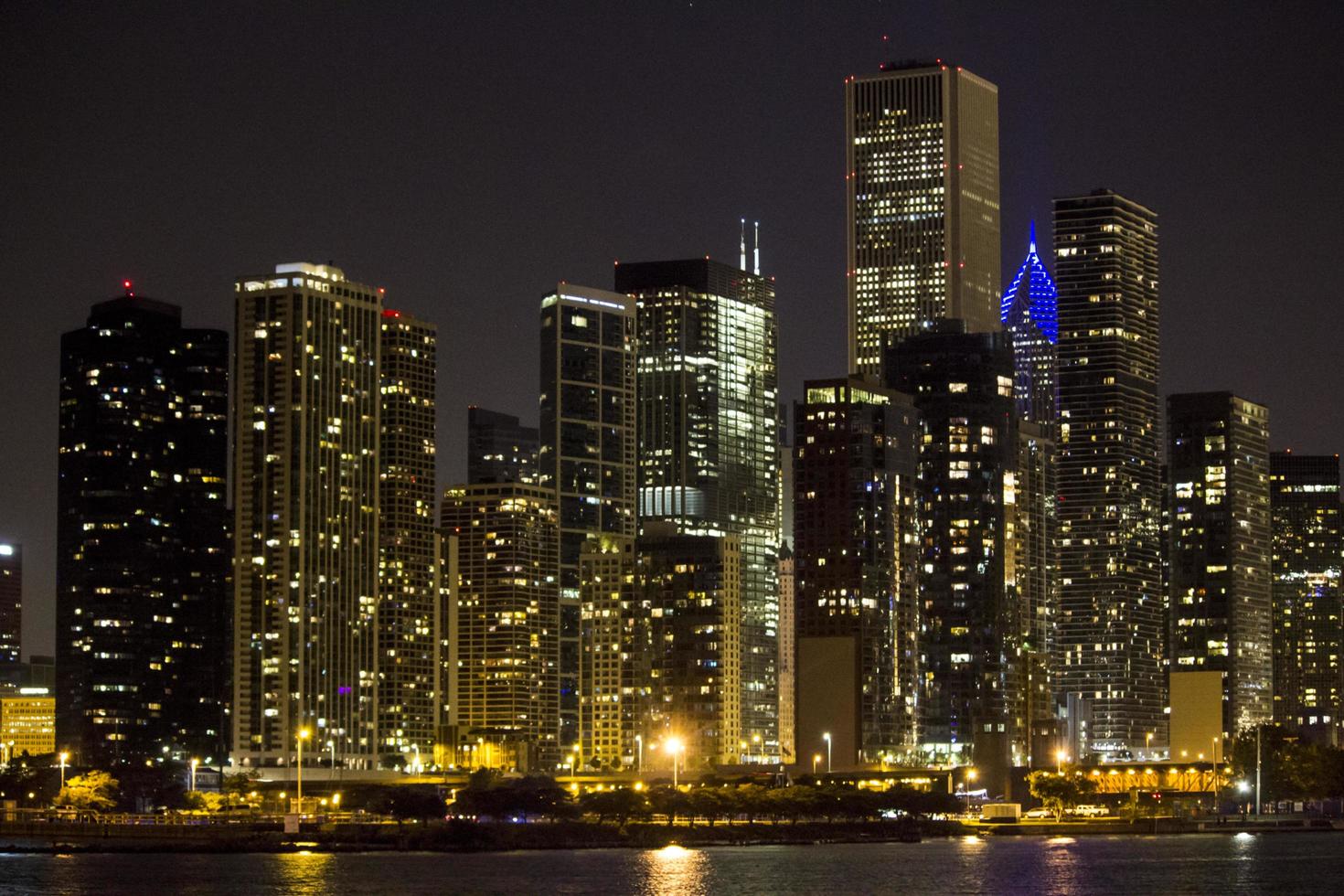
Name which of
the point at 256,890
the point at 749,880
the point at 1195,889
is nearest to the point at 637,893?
the point at 749,880

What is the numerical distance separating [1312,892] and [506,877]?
2545 inches

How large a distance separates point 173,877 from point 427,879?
20.5 meters

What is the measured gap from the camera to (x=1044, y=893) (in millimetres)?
182500

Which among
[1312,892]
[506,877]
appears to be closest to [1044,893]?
[1312,892]

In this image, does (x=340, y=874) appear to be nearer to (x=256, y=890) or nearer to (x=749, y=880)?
(x=256, y=890)

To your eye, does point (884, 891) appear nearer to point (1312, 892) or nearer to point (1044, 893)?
point (1044, 893)

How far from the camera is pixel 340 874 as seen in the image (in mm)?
196500

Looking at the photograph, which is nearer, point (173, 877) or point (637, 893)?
point (637, 893)

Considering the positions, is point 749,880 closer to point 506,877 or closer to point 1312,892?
point 506,877

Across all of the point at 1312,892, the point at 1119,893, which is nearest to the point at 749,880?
the point at 1119,893

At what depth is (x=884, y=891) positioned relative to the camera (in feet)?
598

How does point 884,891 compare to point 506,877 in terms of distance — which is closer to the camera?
point 884,891

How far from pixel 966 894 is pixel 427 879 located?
43.4 metres

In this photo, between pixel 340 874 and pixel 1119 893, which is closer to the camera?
pixel 1119 893
